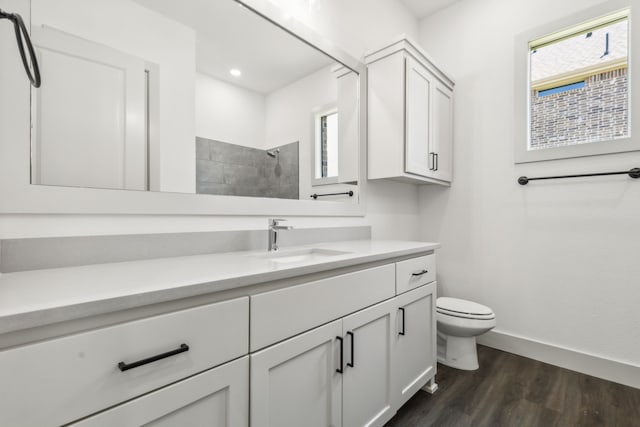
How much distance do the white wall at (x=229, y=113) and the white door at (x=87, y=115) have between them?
0.24m

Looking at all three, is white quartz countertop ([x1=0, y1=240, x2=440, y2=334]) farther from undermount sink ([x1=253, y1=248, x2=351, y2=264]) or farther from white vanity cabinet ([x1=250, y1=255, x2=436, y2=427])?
undermount sink ([x1=253, y1=248, x2=351, y2=264])

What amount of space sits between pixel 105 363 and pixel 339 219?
143 cm

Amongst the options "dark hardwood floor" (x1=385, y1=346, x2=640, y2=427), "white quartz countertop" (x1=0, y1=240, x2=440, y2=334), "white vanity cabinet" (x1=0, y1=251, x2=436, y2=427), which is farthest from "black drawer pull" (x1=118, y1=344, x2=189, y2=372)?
"dark hardwood floor" (x1=385, y1=346, x2=640, y2=427)

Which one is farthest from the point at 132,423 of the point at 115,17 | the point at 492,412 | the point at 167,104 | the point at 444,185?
the point at 444,185

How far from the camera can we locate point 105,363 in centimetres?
58

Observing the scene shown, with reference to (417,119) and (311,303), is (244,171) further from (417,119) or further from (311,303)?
(417,119)

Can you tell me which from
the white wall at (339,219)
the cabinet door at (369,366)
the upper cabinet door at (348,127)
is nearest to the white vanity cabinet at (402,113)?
the upper cabinet door at (348,127)

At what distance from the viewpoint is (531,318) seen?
2096 mm

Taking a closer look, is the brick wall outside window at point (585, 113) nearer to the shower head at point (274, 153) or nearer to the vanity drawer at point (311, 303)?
the vanity drawer at point (311, 303)

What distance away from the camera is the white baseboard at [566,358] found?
1.75m

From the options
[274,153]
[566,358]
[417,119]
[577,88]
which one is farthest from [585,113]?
[274,153]

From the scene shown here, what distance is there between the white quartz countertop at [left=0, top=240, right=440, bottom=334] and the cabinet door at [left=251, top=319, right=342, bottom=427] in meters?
0.22

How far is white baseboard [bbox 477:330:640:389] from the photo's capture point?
1754 mm

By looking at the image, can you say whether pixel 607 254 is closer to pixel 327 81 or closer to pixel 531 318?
pixel 531 318
